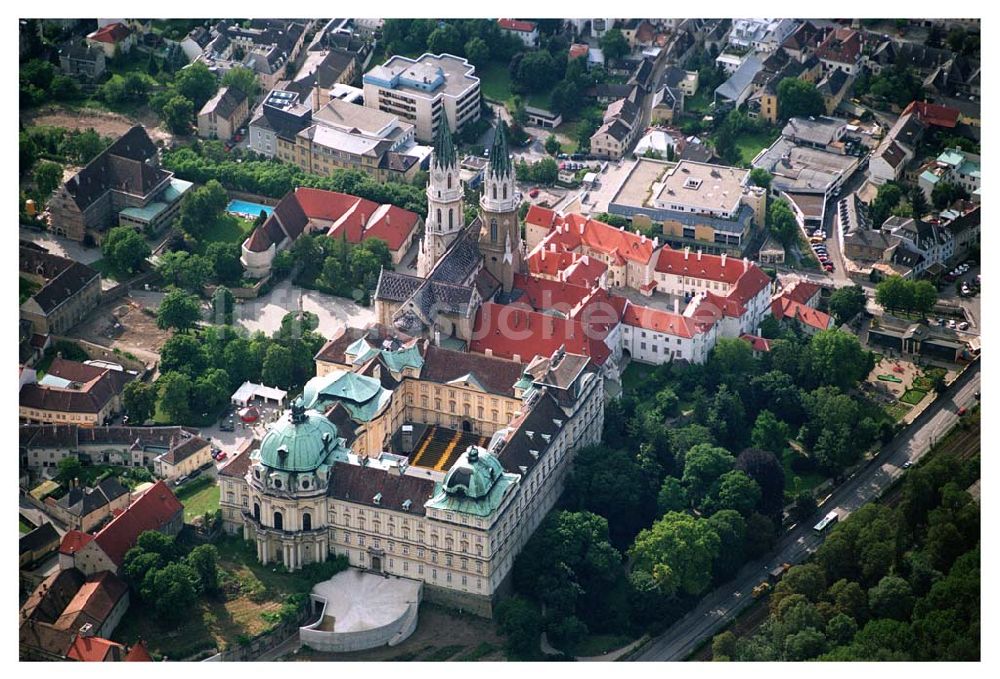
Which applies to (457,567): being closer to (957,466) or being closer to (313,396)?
(313,396)

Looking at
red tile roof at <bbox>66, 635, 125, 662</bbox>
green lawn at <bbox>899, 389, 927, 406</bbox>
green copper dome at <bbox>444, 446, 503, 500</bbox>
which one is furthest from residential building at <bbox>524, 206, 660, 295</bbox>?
red tile roof at <bbox>66, 635, 125, 662</bbox>

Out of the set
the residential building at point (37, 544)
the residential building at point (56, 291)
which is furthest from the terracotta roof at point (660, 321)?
the residential building at point (37, 544)

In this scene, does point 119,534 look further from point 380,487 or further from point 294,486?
point 380,487

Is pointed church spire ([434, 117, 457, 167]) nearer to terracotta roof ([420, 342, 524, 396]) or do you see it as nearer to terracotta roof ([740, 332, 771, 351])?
terracotta roof ([420, 342, 524, 396])

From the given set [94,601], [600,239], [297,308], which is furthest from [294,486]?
[600,239]

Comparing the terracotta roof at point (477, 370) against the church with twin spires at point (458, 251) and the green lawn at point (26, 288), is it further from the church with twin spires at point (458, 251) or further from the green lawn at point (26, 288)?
the green lawn at point (26, 288)
